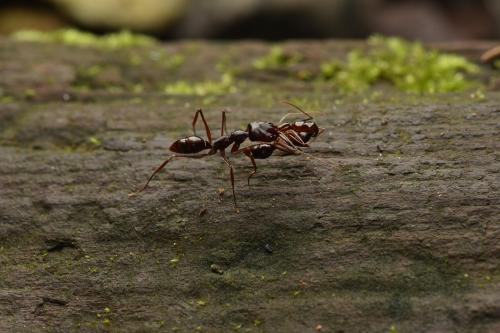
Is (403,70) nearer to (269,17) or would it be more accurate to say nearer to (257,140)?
(257,140)

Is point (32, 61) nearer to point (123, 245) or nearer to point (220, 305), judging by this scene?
point (123, 245)

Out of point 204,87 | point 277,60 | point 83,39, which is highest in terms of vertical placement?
point 83,39

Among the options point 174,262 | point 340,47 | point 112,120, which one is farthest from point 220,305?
point 340,47

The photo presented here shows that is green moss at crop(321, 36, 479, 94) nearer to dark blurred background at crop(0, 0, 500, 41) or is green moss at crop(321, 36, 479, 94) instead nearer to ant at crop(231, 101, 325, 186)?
ant at crop(231, 101, 325, 186)

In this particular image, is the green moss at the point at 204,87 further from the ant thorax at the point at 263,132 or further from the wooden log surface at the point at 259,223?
the ant thorax at the point at 263,132

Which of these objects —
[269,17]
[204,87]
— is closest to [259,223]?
[204,87]

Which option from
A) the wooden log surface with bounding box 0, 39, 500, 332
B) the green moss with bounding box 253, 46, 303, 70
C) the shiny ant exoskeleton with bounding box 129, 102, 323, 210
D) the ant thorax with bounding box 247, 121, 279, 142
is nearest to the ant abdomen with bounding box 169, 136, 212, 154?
the shiny ant exoskeleton with bounding box 129, 102, 323, 210
